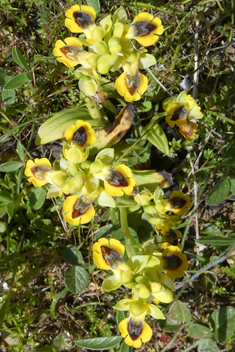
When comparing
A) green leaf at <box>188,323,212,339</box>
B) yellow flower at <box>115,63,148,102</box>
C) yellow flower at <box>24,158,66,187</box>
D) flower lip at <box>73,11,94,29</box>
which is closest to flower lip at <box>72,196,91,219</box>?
yellow flower at <box>24,158,66,187</box>

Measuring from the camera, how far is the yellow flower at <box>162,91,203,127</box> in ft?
8.43

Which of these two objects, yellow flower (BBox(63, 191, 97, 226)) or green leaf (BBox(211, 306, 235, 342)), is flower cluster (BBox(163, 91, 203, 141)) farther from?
green leaf (BBox(211, 306, 235, 342))

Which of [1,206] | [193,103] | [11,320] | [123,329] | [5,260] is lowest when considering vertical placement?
[11,320]

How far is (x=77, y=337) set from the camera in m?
3.21

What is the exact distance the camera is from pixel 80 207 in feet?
7.36

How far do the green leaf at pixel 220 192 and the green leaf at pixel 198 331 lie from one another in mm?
1127

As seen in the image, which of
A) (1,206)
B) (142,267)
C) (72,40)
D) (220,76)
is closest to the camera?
(142,267)

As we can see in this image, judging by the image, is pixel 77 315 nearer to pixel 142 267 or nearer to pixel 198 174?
pixel 142 267

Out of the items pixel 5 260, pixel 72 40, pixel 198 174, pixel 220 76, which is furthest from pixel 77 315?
pixel 220 76

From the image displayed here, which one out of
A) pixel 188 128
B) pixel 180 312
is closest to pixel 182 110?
pixel 188 128

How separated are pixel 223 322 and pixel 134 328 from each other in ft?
3.66

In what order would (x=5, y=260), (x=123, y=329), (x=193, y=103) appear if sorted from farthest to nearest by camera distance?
(x=5, y=260) < (x=193, y=103) < (x=123, y=329)

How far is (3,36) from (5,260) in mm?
2193

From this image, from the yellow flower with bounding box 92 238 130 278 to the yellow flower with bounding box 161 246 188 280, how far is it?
1.21 feet
